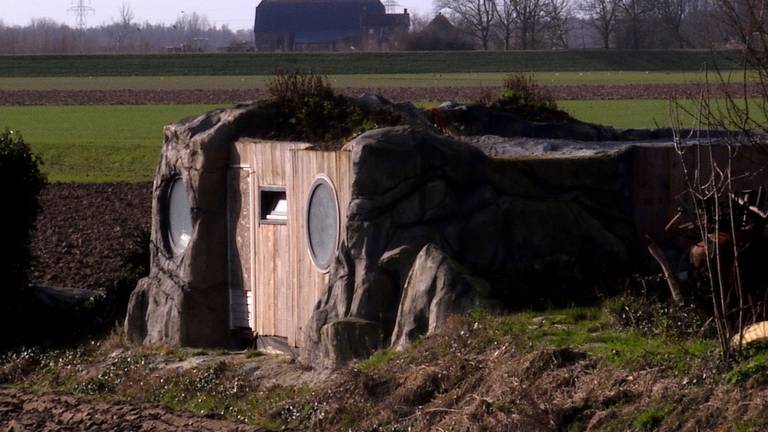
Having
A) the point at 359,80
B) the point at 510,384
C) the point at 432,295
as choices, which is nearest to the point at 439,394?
the point at 510,384

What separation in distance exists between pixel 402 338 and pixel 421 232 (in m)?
1.48

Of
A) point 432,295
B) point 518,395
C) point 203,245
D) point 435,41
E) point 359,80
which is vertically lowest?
point 518,395

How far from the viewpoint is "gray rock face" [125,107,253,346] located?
15977 mm

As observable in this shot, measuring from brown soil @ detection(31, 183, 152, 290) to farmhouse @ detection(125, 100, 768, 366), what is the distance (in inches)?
174

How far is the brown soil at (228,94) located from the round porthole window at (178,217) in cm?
3880

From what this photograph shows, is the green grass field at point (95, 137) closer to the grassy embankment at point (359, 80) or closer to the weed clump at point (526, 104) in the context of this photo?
the grassy embankment at point (359, 80)

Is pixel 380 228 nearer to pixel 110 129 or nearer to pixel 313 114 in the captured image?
pixel 313 114

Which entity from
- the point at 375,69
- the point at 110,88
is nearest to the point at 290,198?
the point at 110,88

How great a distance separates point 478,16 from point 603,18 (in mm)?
25649

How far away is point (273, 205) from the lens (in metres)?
15.6

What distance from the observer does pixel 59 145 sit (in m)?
44.5

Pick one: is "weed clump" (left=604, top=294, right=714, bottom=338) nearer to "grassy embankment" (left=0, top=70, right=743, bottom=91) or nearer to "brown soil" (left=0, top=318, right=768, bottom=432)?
"brown soil" (left=0, top=318, right=768, bottom=432)

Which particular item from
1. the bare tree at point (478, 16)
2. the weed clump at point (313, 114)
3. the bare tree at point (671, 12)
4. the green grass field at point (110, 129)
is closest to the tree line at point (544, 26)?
the bare tree at point (478, 16)

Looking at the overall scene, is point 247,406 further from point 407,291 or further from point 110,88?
point 110,88
